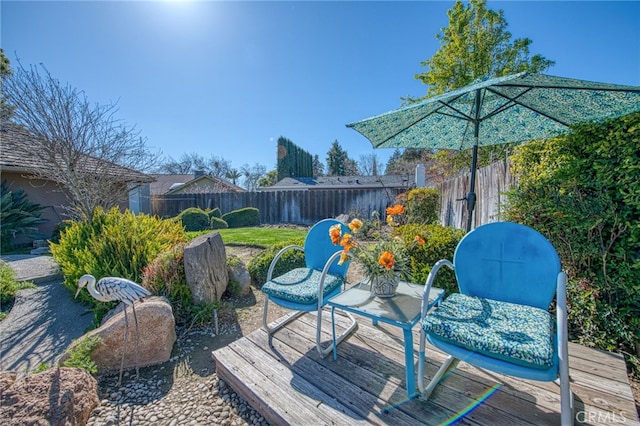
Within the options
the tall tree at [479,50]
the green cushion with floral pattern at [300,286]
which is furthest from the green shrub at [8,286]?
the tall tree at [479,50]

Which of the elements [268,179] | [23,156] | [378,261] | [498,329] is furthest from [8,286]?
[268,179]

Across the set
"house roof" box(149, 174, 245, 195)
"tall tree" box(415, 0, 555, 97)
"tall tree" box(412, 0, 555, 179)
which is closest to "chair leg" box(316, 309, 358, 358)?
"tall tree" box(412, 0, 555, 179)

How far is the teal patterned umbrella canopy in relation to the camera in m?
1.52

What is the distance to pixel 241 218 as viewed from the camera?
9758mm

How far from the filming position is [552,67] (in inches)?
368

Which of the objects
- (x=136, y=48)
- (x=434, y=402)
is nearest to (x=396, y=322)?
(x=434, y=402)

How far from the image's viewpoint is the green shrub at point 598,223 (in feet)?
5.68

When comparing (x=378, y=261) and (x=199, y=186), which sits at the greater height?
(x=199, y=186)

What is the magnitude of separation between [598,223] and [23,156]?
927 cm

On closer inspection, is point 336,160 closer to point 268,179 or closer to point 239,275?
point 268,179

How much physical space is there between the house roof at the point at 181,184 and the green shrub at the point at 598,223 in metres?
17.5

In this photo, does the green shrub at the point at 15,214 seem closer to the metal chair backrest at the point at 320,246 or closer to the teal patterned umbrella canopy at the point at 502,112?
the metal chair backrest at the point at 320,246

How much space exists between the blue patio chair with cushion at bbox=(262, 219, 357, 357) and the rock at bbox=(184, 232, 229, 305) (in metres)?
1.00

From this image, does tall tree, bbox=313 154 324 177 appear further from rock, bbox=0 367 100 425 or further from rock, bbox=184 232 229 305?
rock, bbox=0 367 100 425
